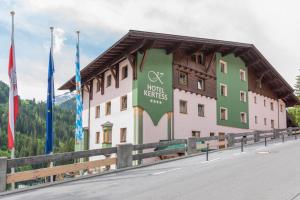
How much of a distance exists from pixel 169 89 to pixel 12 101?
15.2m

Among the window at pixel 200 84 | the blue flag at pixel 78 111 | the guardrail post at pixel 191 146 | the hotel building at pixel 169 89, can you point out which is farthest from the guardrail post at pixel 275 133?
the blue flag at pixel 78 111

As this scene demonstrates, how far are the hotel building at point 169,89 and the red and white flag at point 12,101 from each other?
10303mm

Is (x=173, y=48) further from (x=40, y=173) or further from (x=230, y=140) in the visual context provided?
(x=40, y=173)

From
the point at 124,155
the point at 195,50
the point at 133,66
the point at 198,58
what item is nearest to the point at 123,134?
the point at 133,66

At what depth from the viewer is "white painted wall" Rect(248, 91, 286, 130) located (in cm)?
3803

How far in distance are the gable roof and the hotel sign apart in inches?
36.5

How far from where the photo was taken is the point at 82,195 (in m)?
9.88

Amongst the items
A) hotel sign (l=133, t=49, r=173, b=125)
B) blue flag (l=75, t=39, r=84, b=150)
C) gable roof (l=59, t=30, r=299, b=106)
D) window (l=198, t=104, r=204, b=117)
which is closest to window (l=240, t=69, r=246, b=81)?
gable roof (l=59, t=30, r=299, b=106)

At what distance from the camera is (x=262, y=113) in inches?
1590

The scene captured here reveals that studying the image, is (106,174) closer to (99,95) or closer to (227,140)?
(227,140)

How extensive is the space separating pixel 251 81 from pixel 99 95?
16.8 metres

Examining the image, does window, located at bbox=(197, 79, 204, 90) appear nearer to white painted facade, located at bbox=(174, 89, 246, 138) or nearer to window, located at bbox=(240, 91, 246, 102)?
white painted facade, located at bbox=(174, 89, 246, 138)

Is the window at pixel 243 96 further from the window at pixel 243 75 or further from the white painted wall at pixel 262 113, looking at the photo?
the window at pixel 243 75

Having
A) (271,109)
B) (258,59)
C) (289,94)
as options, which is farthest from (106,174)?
(289,94)
